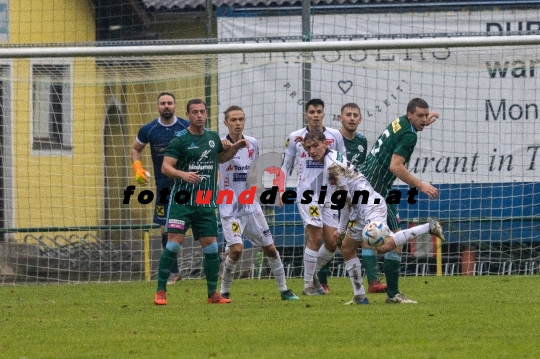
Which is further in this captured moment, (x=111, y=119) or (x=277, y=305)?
(x=111, y=119)

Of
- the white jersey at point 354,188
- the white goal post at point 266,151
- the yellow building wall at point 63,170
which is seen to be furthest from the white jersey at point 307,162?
the yellow building wall at point 63,170

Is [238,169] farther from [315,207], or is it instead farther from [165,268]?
[165,268]

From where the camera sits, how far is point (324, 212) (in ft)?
45.2

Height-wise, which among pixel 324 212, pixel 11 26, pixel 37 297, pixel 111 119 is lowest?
pixel 37 297

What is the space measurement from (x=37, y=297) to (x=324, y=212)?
3.43 metres

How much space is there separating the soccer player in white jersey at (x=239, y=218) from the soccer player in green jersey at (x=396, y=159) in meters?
1.46

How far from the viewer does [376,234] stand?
10969 millimetres

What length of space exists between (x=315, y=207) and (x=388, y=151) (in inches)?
82.6

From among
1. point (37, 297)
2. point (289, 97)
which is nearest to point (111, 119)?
point (289, 97)

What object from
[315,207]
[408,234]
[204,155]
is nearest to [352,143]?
[315,207]

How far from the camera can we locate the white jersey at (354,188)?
37.3ft

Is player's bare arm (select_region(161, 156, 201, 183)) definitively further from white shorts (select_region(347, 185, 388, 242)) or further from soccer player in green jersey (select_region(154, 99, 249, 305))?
white shorts (select_region(347, 185, 388, 242))

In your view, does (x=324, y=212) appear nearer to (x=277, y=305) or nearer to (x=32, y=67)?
(x=277, y=305)

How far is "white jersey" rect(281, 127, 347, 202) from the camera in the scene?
1392 cm
